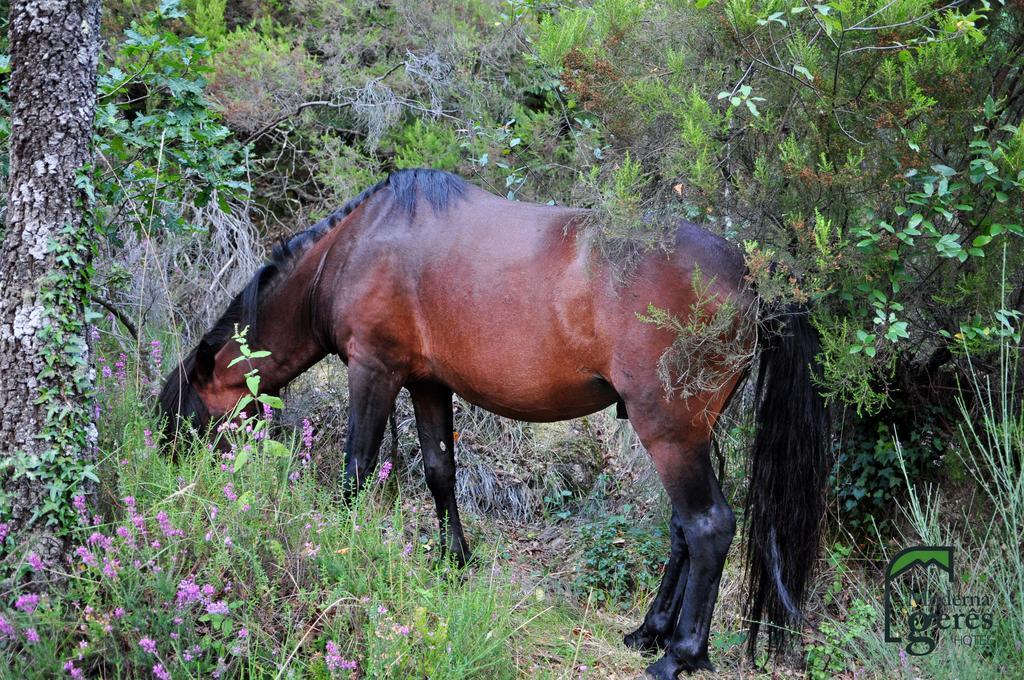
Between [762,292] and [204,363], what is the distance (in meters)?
3.15

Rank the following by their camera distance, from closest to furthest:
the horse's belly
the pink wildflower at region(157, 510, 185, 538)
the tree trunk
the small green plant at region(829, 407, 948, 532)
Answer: the pink wildflower at region(157, 510, 185, 538) < the tree trunk < the horse's belly < the small green plant at region(829, 407, 948, 532)

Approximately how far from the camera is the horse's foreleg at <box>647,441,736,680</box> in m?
3.84

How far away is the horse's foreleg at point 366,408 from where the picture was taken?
4512 mm

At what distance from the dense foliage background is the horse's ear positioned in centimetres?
32

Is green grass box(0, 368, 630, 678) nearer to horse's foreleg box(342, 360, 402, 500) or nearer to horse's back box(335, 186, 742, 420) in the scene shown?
A: horse's foreleg box(342, 360, 402, 500)

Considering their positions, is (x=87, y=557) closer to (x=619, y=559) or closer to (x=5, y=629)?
(x=5, y=629)

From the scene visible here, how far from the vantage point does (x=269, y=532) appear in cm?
348

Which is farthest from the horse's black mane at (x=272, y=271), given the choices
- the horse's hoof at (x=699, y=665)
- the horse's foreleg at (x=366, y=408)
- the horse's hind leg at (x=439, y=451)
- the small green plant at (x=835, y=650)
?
the small green plant at (x=835, y=650)

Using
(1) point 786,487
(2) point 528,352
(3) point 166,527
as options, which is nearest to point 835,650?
(1) point 786,487

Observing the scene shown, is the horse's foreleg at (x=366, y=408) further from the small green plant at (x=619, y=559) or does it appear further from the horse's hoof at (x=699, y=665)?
the horse's hoof at (x=699, y=665)

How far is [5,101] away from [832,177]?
4.28 metres

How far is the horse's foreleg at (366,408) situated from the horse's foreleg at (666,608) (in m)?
1.62

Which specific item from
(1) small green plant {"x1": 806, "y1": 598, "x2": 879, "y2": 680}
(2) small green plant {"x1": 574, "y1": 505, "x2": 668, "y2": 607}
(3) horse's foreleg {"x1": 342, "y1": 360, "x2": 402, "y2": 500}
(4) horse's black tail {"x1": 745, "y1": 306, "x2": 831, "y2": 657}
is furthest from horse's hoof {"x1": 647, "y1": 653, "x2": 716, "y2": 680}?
(3) horse's foreleg {"x1": 342, "y1": 360, "x2": 402, "y2": 500}

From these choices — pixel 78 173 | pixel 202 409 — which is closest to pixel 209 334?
pixel 202 409
